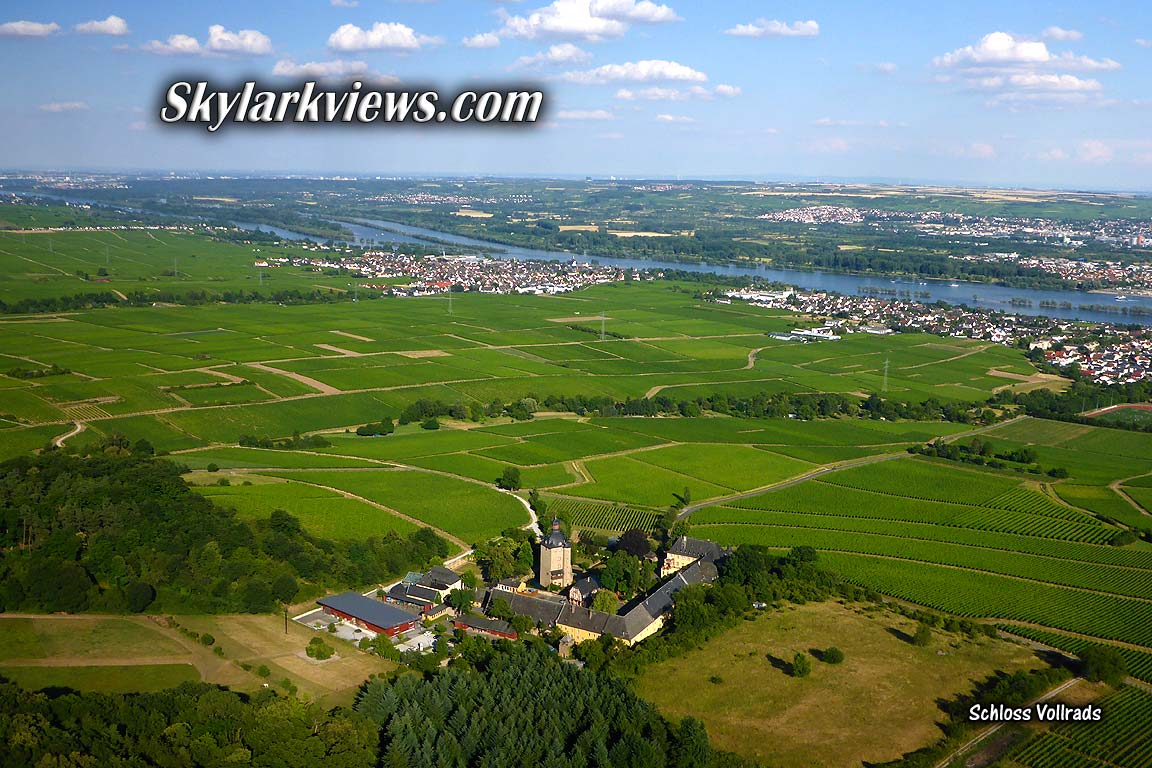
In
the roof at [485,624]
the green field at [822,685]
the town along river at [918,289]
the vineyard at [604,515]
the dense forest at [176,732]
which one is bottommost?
the green field at [822,685]

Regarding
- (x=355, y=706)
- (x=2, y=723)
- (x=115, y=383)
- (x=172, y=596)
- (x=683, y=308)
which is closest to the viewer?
(x=2, y=723)

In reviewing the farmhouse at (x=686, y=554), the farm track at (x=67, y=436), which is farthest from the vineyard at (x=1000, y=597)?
the farm track at (x=67, y=436)

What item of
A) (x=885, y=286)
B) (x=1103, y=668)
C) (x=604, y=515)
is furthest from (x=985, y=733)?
(x=885, y=286)

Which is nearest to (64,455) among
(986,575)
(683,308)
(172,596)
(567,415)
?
(172,596)

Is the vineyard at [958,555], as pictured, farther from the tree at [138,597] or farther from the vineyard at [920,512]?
the tree at [138,597]

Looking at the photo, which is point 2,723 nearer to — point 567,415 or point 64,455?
point 64,455

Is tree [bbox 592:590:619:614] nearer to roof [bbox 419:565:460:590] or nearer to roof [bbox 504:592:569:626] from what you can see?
roof [bbox 504:592:569:626]
